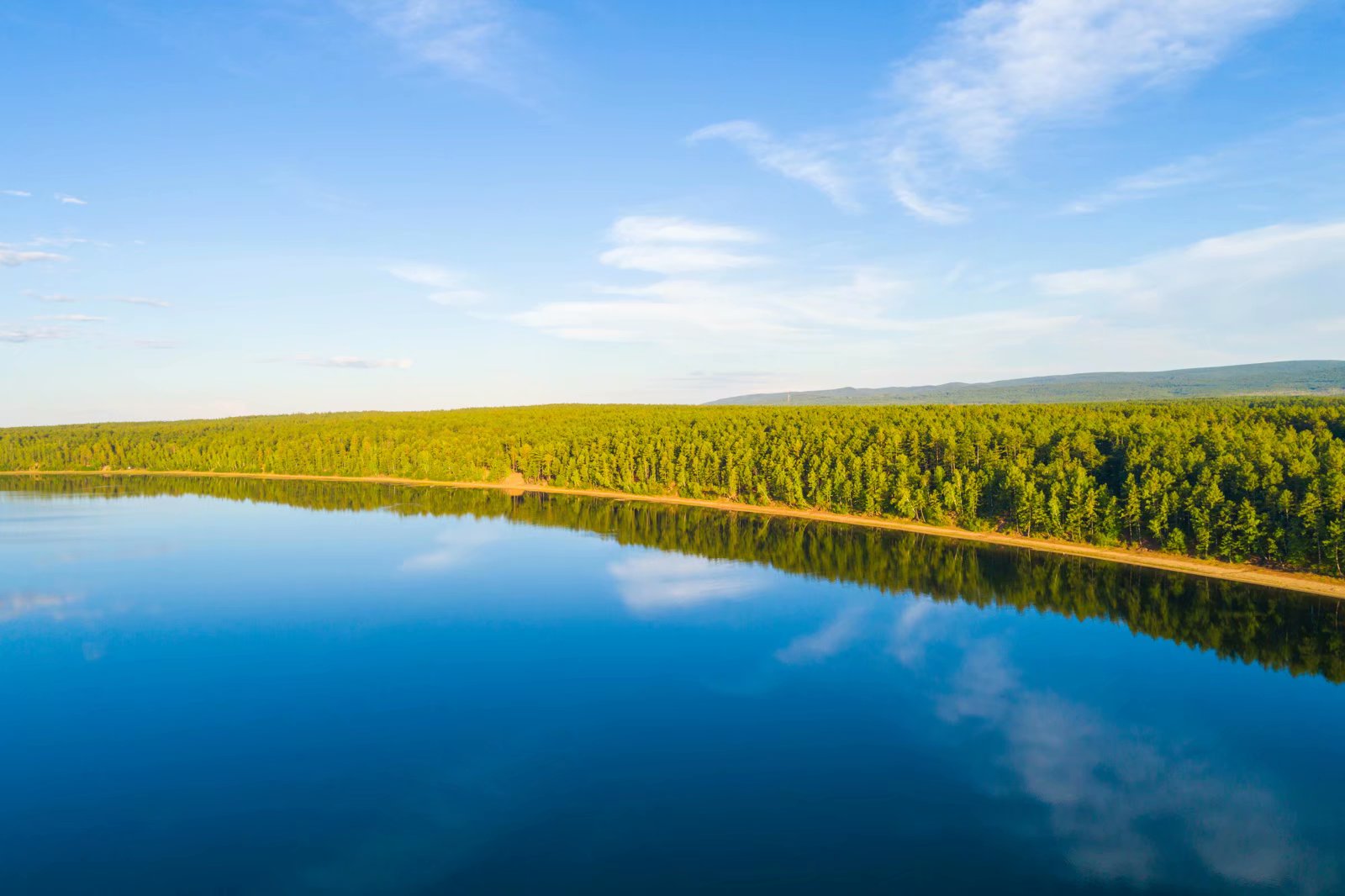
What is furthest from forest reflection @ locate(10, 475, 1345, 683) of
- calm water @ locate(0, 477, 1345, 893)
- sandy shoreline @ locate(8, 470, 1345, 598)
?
sandy shoreline @ locate(8, 470, 1345, 598)

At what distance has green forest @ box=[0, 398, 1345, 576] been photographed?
77625 millimetres

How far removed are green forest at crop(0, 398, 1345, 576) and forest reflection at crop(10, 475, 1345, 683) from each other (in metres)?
7.58

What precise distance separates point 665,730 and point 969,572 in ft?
168

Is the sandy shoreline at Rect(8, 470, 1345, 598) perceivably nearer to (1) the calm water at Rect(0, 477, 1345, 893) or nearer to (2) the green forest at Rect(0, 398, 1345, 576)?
(2) the green forest at Rect(0, 398, 1345, 576)

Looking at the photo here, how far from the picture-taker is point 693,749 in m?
39.5

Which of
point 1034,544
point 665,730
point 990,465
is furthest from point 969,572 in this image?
point 665,730

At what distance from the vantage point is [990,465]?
10569 cm

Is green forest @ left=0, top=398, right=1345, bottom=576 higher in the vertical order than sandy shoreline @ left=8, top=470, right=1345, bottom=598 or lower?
higher

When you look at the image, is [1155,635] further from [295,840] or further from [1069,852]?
[295,840]

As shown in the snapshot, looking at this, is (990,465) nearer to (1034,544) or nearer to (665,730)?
(1034,544)

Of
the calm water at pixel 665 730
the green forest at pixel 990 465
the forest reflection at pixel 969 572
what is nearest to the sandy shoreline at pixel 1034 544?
the green forest at pixel 990 465

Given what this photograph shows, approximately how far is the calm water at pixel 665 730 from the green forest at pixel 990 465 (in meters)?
10.4

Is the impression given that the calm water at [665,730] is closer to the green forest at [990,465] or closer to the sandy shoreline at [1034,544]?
the sandy shoreline at [1034,544]

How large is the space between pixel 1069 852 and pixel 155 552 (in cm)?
10035
